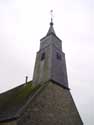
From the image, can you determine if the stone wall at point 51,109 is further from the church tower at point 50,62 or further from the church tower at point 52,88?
the church tower at point 50,62

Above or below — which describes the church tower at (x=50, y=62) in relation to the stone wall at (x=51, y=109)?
above

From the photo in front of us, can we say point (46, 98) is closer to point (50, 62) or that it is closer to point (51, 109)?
point (51, 109)

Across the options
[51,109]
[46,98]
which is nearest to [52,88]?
[46,98]

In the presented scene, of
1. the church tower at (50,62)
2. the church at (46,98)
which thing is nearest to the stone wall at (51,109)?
the church at (46,98)

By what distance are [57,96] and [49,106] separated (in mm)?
1960

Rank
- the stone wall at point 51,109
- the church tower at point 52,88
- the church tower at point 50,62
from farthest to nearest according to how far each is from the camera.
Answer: the church tower at point 50,62
the church tower at point 52,88
the stone wall at point 51,109

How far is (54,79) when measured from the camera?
810 inches

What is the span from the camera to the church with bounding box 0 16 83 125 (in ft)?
55.2

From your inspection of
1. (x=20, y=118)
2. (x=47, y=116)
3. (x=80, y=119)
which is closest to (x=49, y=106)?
(x=47, y=116)

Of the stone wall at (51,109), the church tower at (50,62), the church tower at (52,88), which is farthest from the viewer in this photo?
the church tower at (50,62)

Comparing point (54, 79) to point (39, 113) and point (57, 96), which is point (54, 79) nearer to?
point (57, 96)

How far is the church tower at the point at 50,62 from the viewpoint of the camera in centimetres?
2105

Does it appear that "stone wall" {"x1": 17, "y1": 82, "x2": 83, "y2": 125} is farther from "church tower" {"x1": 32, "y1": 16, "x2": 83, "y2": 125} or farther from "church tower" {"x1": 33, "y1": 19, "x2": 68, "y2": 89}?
"church tower" {"x1": 33, "y1": 19, "x2": 68, "y2": 89}

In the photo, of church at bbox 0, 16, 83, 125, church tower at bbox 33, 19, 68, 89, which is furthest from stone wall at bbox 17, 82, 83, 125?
church tower at bbox 33, 19, 68, 89
